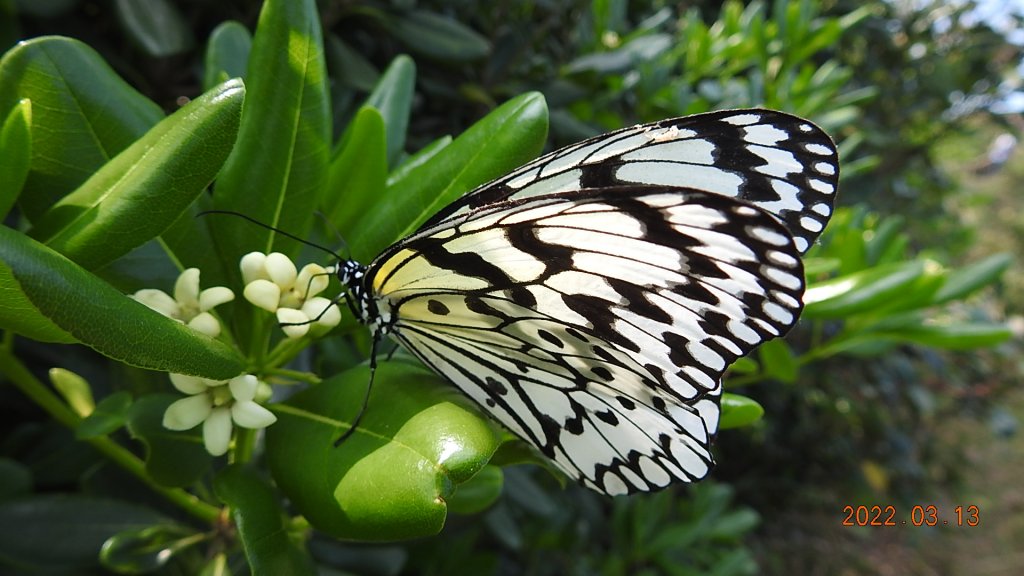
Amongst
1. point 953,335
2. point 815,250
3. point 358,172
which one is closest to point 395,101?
point 358,172

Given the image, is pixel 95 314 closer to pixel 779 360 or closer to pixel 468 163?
pixel 468 163

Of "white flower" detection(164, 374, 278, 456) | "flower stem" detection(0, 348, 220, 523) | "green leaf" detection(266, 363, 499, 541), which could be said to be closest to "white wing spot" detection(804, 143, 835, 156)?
"green leaf" detection(266, 363, 499, 541)

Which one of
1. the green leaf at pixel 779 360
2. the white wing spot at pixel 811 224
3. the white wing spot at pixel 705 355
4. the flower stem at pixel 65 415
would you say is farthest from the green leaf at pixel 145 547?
the green leaf at pixel 779 360

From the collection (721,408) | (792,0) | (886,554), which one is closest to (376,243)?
(721,408)

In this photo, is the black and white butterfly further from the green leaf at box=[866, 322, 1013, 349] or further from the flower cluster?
the green leaf at box=[866, 322, 1013, 349]

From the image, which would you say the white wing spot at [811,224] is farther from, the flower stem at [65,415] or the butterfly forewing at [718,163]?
the flower stem at [65,415]

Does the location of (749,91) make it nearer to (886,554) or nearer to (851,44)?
(851,44)

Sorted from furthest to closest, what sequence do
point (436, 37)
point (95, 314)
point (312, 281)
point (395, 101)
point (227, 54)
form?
point (436, 37) → point (395, 101) → point (227, 54) → point (312, 281) → point (95, 314)
